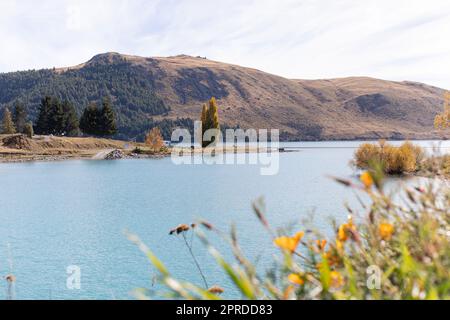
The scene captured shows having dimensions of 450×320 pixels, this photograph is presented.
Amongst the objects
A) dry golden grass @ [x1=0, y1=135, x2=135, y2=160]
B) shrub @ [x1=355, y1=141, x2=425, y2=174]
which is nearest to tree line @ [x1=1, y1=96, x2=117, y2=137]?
dry golden grass @ [x1=0, y1=135, x2=135, y2=160]

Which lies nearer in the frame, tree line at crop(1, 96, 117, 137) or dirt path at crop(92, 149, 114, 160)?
dirt path at crop(92, 149, 114, 160)

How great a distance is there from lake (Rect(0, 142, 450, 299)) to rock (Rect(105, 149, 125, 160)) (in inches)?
1203

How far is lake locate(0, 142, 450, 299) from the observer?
48.4ft

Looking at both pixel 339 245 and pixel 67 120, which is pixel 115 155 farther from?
pixel 339 245

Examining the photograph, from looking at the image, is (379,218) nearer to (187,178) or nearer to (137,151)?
(187,178)

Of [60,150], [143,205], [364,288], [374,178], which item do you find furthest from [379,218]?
[60,150]

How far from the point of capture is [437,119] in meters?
28.6

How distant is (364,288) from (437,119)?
2911cm

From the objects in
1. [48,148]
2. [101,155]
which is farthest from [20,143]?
[101,155]

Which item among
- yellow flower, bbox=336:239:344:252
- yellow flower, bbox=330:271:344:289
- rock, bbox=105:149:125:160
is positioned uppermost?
rock, bbox=105:149:125:160

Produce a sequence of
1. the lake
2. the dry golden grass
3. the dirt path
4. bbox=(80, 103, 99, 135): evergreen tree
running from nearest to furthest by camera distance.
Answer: the lake
the dry golden grass
the dirt path
bbox=(80, 103, 99, 135): evergreen tree

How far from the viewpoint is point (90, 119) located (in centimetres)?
9206

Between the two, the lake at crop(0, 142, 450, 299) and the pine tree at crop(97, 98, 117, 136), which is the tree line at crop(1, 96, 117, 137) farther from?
the lake at crop(0, 142, 450, 299)

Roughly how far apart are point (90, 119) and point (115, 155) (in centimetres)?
1523
